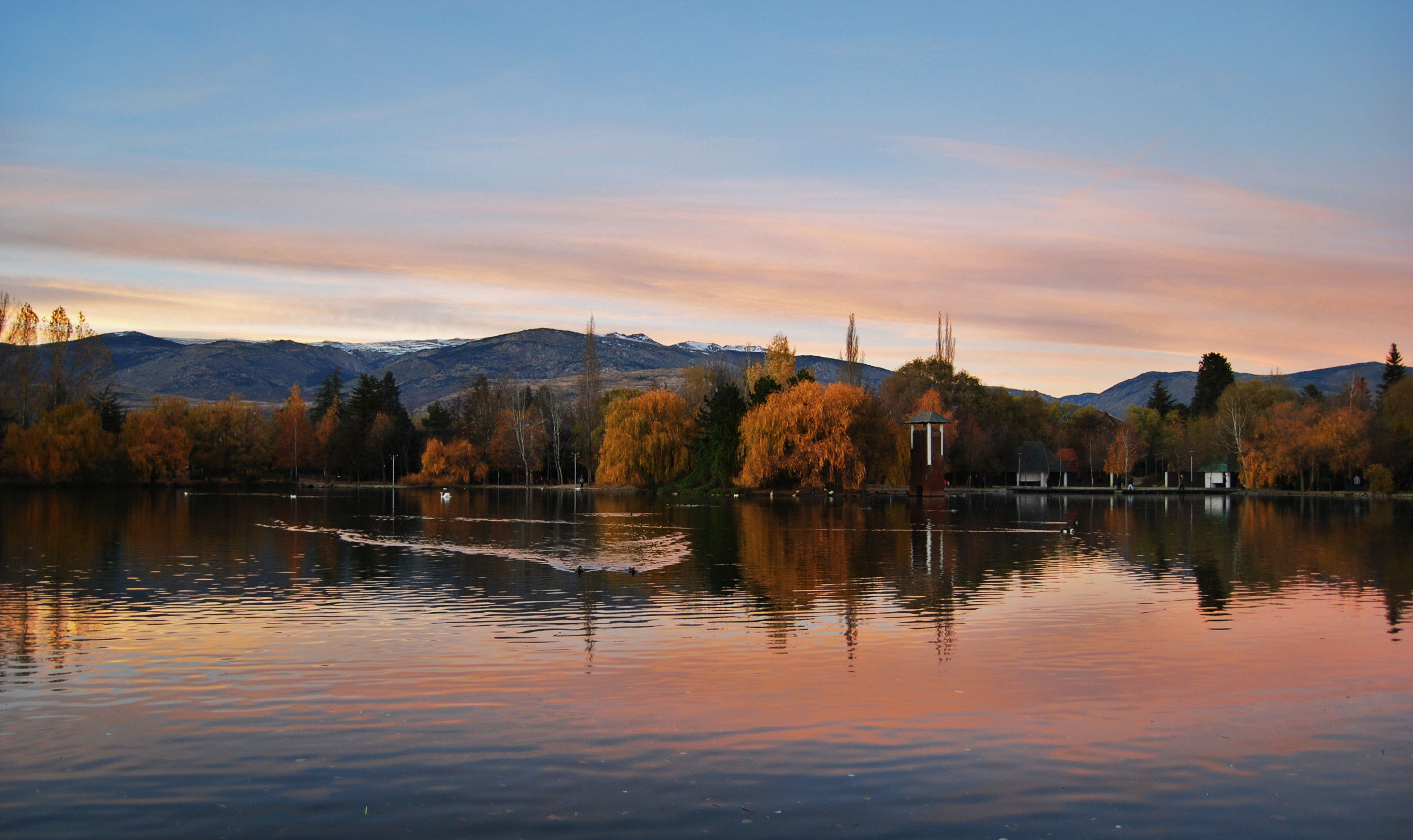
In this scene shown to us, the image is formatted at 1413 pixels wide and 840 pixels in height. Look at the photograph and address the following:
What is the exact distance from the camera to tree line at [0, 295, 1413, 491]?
253 ft

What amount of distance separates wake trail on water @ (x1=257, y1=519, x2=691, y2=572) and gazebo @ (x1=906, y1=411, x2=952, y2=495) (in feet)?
143

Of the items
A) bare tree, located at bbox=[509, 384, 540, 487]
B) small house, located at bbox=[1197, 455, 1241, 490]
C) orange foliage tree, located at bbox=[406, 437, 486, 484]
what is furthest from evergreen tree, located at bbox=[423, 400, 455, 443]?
small house, located at bbox=[1197, 455, 1241, 490]

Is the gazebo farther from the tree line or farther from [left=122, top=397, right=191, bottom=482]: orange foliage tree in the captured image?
[left=122, top=397, right=191, bottom=482]: orange foliage tree

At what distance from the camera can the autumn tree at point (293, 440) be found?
11731 centimetres

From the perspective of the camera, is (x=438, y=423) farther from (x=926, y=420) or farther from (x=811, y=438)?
(x=926, y=420)

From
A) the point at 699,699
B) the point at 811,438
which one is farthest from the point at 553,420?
the point at 699,699

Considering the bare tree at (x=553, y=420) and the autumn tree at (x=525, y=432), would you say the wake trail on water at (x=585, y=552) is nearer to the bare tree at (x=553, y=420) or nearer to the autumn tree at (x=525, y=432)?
the autumn tree at (x=525, y=432)

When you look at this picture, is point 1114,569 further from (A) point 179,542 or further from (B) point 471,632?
(A) point 179,542

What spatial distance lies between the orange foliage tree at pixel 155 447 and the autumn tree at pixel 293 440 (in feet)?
64.2

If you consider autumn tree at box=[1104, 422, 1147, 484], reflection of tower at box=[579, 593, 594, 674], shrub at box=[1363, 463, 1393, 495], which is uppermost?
autumn tree at box=[1104, 422, 1147, 484]

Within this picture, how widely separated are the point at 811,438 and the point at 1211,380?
66.9m

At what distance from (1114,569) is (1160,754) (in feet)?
60.3

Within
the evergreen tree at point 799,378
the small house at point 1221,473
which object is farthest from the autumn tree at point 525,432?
the small house at point 1221,473

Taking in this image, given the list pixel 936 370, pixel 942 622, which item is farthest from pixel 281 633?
pixel 936 370
